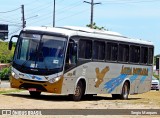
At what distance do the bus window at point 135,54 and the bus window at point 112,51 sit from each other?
6.28 feet

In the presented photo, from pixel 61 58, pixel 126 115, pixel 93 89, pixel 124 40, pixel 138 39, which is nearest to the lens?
pixel 126 115

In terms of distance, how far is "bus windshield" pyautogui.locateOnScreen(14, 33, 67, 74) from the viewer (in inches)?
924

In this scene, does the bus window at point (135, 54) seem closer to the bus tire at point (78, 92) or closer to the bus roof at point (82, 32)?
the bus roof at point (82, 32)

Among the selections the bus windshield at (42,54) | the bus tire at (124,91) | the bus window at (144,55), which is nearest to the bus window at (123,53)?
the bus tire at (124,91)

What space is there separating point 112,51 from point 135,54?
285 centimetres

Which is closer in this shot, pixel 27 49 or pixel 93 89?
pixel 27 49

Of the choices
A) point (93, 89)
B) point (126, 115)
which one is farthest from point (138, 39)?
point (126, 115)

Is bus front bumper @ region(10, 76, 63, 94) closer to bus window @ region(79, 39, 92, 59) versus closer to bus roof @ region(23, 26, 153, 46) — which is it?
bus window @ region(79, 39, 92, 59)

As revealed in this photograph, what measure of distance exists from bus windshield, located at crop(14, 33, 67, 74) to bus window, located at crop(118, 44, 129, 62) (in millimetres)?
5479

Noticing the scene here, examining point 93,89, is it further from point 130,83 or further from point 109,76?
point 130,83

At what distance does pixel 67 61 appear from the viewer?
23.7 meters

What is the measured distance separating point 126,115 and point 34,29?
8.39 metres

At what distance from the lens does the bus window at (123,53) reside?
28.5 meters

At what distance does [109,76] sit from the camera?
27.9 metres
